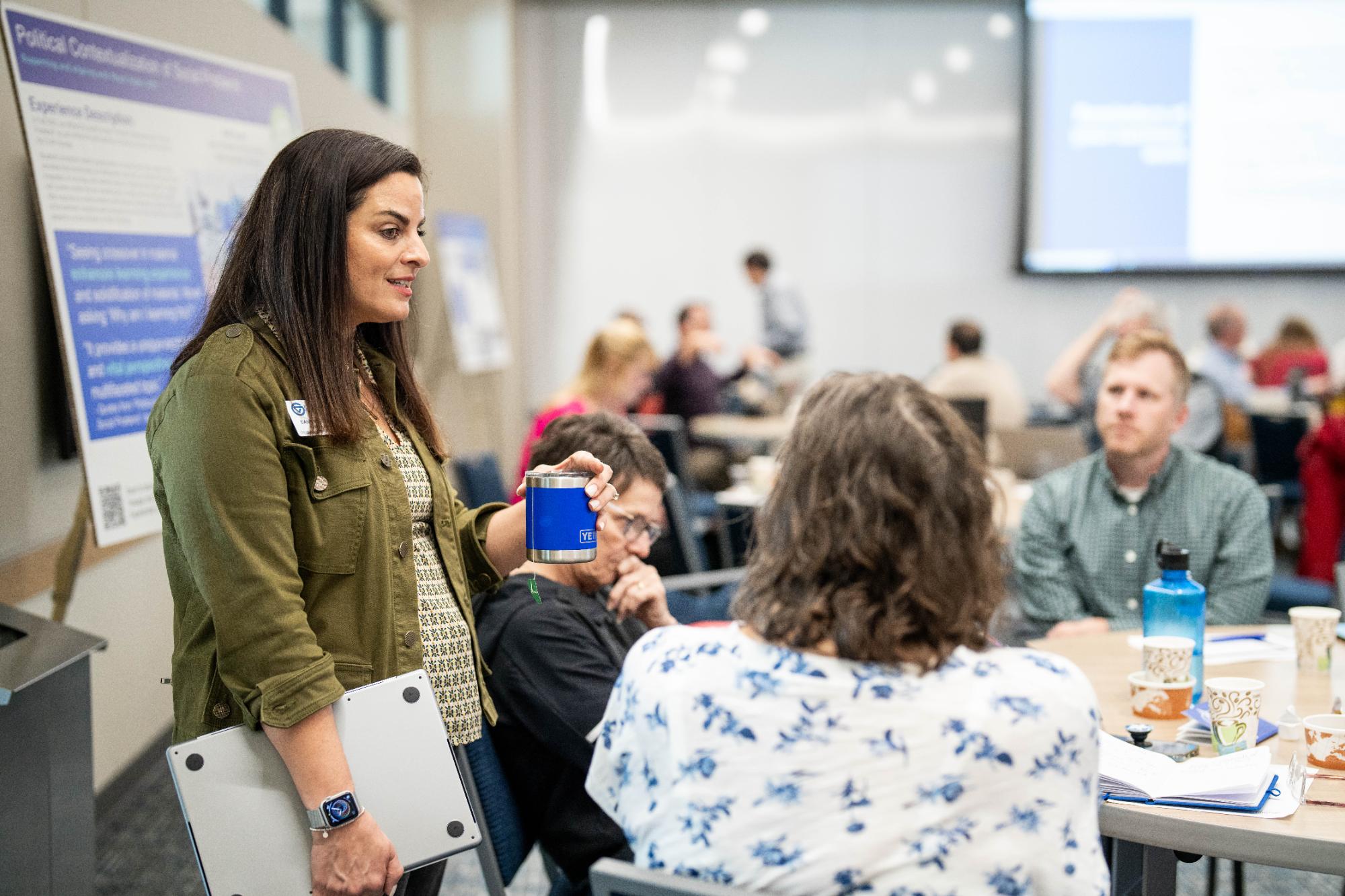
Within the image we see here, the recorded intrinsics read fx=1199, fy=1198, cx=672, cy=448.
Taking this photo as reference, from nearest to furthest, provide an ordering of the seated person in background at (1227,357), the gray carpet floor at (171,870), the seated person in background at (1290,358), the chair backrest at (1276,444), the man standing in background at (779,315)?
1. the gray carpet floor at (171,870)
2. the chair backrest at (1276,444)
3. the seated person in background at (1227,357)
4. the seated person in background at (1290,358)
5. the man standing in background at (779,315)

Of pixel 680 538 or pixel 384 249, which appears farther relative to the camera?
pixel 680 538

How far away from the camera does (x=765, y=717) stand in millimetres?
1129

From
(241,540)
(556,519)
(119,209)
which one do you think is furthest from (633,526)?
(119,209)

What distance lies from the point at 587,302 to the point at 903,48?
303 cm

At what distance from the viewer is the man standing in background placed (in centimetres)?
837

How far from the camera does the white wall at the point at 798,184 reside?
885 centimetres

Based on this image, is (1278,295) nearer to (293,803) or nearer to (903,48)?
(903,48)

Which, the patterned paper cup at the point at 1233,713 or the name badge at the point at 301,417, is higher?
the name badge at the point at 301,417

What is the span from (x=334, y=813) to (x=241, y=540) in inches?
13.2

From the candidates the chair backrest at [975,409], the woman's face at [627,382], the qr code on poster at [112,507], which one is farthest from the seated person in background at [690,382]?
the qr code on poster at [112,507]

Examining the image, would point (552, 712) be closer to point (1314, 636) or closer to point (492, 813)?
point (492, 813)

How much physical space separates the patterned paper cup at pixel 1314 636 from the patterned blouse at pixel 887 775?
3.83 feet

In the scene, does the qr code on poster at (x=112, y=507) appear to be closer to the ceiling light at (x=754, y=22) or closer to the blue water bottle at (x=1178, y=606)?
the blue water bottle at (x=1178, y=606)

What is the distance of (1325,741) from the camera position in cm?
157
